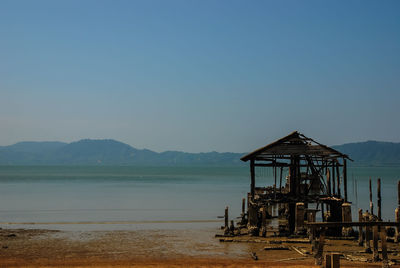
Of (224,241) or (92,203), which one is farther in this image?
(92,203)

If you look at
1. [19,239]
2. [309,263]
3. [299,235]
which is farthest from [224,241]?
[19,239]

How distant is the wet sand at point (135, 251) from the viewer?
1836 centimetres

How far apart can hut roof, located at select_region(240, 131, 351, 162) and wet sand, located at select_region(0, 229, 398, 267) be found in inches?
194

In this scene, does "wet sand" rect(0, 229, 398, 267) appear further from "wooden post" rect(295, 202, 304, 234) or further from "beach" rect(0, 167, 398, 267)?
"wooden post" rect(295, 202, 304, 234)

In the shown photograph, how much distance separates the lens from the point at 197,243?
80.5 ft

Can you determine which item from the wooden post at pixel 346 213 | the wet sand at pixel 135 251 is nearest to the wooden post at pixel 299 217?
the wet sand at pixel 135 251

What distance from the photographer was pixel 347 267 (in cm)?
1691

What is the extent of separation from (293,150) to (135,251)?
402 inches

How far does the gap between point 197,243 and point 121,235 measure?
18.9ft

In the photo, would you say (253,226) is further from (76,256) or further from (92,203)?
(92,203)

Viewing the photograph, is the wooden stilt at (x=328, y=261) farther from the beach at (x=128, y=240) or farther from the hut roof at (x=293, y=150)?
the hut roof at (x=293, y=150)

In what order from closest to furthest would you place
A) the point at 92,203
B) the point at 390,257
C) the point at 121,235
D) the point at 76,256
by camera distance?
the point at 390,257
the point at 76,256
the point at 121,235
the point at 92,203

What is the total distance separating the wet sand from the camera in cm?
1836

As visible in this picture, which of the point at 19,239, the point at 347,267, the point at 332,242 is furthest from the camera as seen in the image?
the point at 19,239
